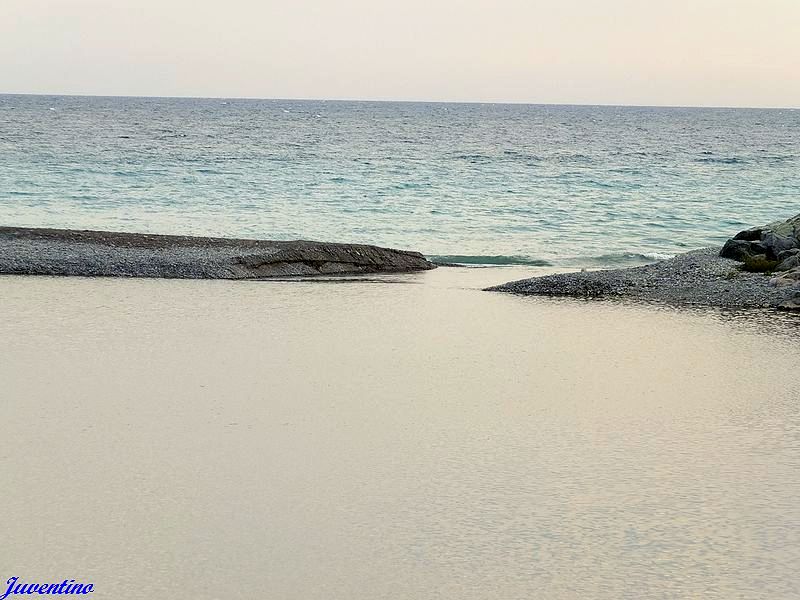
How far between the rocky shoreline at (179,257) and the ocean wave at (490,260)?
6.13 feet

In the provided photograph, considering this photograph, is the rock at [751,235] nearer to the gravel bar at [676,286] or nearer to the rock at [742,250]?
the rock at [742,250]

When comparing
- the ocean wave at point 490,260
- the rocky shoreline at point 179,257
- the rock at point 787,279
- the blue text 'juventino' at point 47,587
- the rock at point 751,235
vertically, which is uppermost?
the rock at point 751,235

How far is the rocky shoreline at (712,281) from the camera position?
12.8 m

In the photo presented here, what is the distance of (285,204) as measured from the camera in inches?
1069

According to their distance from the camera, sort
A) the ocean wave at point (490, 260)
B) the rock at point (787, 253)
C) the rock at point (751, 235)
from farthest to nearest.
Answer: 1. the ocean wave at point (490, 260)
2. the rock at point (751, 235)
3. the rock at point (787, 253)

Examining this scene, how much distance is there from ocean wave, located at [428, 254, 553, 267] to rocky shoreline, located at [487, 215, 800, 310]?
3472 millimetres

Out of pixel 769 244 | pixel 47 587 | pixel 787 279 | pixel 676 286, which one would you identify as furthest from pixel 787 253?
pixel 47 587

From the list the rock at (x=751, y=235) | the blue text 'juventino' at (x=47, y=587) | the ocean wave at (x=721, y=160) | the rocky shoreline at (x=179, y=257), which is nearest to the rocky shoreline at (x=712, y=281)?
the rock at (x=751, y=235)

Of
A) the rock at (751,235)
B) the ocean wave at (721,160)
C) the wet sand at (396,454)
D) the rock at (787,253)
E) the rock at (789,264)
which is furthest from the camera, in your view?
the ocean wave at (721,160)

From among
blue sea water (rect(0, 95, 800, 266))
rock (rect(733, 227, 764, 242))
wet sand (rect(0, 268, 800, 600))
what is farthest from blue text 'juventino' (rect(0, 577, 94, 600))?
blue sea water (rect(0, 95, 800, 266))

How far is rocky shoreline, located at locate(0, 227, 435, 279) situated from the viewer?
14.3m

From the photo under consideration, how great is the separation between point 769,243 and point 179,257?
877cm

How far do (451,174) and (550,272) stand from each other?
2149 cm

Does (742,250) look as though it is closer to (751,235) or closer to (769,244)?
(769,244)
